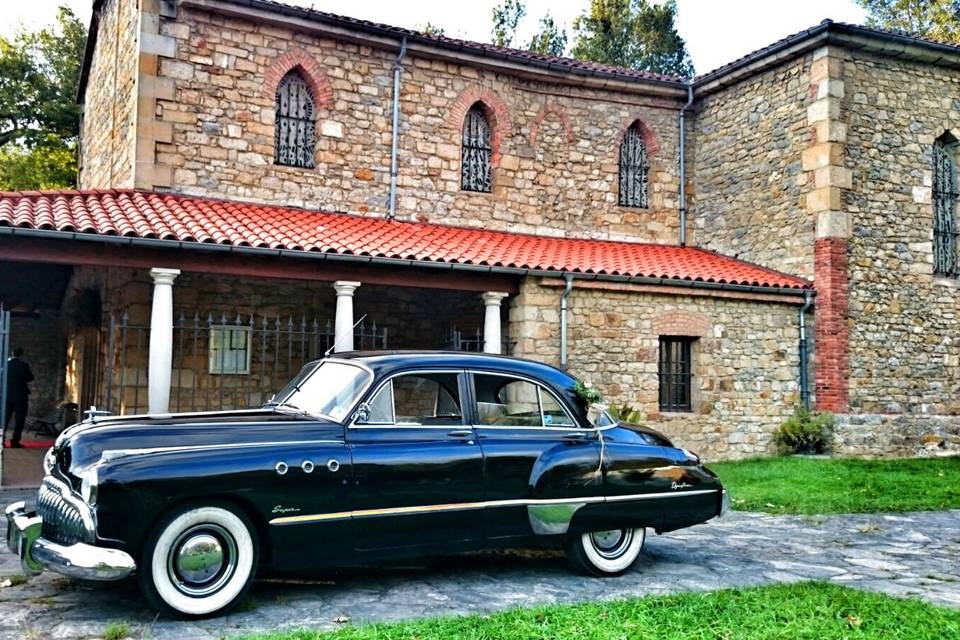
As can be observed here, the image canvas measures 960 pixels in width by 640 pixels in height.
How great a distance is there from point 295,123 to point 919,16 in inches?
888

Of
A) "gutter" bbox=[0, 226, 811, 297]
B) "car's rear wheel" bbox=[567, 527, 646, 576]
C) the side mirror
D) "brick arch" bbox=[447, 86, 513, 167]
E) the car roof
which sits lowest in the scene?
"car's rear wheel" bbox=[567, 527, 646, 576]

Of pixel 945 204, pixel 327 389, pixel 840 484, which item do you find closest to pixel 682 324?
pixel 840 484

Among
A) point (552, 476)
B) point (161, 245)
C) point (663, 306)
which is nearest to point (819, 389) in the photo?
point (663, 306)

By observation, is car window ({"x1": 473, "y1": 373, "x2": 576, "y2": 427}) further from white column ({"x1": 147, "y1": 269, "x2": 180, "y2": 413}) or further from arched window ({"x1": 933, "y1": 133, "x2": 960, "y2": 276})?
arched window ({"x1": 933, "y1": 133, "x2": 960, "y2": 276})

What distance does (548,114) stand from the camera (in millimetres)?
15133

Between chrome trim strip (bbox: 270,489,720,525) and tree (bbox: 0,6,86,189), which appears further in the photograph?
tree (bbox: 0,6,86,189)

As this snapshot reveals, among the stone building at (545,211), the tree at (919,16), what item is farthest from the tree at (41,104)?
the tree at (919,16)

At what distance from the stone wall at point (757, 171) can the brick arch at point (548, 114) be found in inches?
112

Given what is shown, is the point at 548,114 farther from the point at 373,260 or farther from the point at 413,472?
the point at 413,472

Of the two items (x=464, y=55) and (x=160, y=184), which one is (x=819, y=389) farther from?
(x=160, y=184)

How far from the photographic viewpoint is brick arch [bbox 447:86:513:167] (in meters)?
14.3

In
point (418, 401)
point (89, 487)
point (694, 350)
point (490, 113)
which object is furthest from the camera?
point (490, 113)

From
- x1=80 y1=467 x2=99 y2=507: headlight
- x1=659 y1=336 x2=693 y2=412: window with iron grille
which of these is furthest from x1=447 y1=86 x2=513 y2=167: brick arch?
x1=80 y1=467 x2=99 y2=507: headlight

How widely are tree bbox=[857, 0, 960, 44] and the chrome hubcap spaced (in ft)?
86.8
